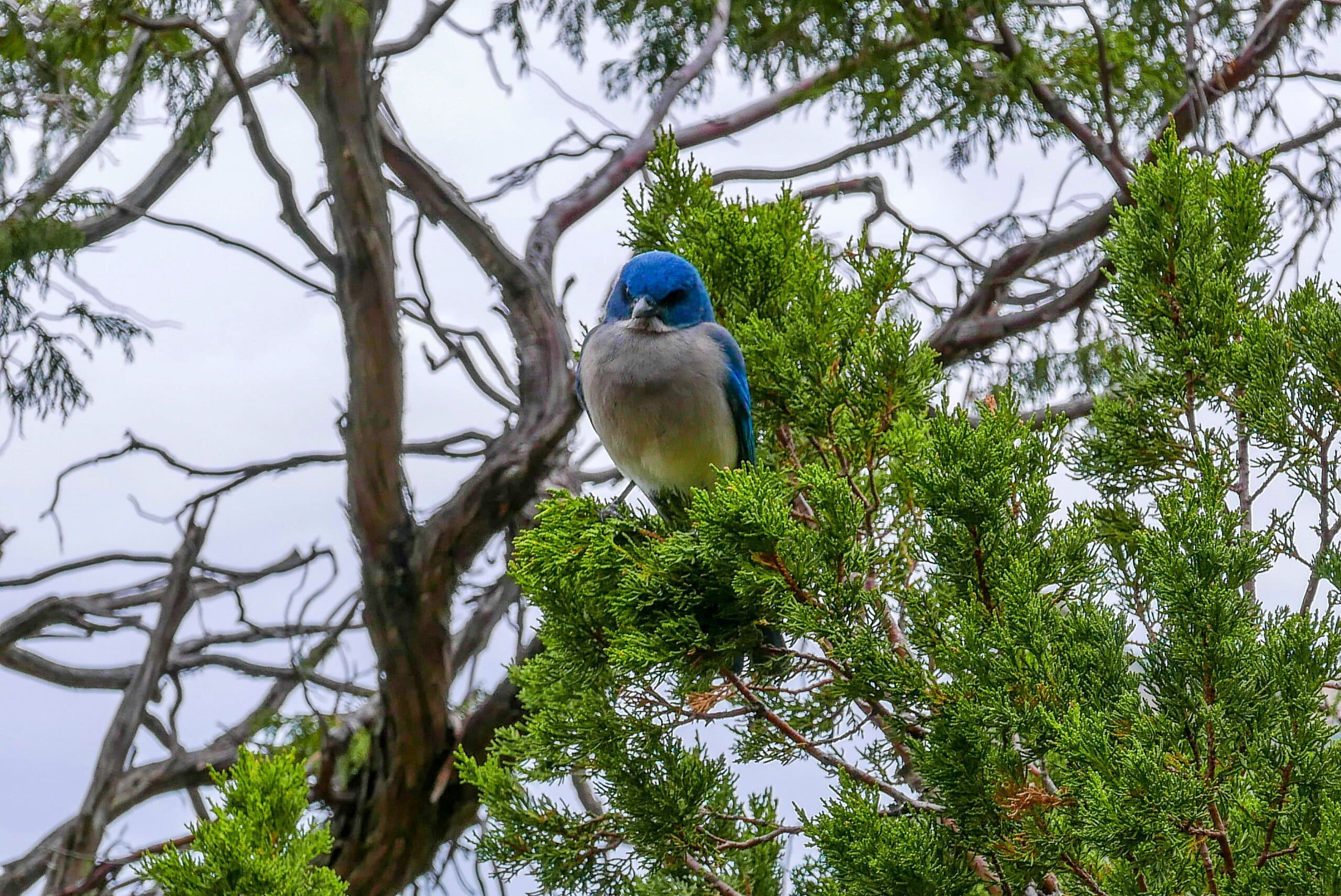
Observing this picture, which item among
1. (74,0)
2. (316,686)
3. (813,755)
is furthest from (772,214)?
(316,686)

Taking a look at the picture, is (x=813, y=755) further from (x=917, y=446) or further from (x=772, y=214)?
(x=772, y=214)

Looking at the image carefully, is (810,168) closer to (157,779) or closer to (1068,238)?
(1068,238)

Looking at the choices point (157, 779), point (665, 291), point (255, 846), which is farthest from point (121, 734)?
point (665, 291)

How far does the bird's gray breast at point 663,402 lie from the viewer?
209cm

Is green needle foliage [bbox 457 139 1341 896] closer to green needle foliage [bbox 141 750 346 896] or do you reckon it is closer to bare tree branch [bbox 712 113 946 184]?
green needle foliage [bbox 141 750 346 896]

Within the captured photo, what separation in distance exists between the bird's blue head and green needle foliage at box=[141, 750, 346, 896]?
3.25 feet

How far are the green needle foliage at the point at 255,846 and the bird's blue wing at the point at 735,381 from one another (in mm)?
Answer: 910

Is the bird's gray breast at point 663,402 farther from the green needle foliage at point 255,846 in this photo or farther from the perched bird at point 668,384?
the green needle foliage at point 255,846

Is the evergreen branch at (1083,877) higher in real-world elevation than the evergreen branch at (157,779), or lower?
lower

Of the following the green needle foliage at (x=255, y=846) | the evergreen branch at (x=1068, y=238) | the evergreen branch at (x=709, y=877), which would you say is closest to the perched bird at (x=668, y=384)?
the evergreen branch at (x=709, y=877)

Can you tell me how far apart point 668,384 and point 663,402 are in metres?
0.04

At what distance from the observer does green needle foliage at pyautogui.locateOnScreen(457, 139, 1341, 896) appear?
1191 millimetres

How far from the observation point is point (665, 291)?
2082mm

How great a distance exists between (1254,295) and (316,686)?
4049 mm
